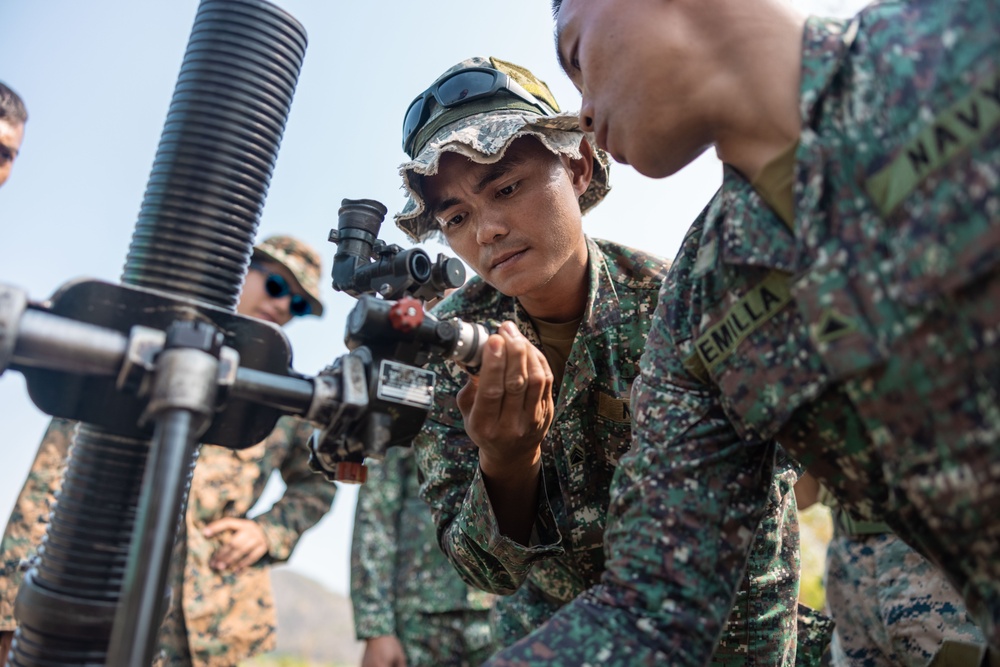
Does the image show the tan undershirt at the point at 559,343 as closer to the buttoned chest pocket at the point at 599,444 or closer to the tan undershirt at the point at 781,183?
the buttoned chest pocket at the point at 599,444

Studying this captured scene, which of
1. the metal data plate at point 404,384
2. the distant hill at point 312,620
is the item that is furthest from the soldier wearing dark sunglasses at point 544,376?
the distant hill at point 312,620

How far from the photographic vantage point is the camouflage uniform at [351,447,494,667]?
579 cm

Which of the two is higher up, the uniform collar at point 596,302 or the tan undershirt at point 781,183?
the uniform collar at point 596,302

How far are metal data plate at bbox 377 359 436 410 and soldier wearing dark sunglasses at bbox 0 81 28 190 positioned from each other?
3813 mm

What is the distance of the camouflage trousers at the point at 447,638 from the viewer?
5.77 meters

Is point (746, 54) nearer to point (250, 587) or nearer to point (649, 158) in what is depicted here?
point (649, 158)

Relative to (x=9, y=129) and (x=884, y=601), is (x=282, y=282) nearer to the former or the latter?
(x=9, y=129)

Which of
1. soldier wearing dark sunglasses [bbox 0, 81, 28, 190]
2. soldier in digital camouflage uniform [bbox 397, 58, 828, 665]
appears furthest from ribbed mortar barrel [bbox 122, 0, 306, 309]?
soldier wearing dark sunglasses [bbox 0, 81, 28, 190]

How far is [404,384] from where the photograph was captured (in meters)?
1.92

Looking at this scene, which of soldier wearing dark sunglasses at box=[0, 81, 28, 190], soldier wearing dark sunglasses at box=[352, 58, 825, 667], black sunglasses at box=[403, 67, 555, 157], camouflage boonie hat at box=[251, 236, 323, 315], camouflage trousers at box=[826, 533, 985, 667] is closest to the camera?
soldier wearing dark sunglasses at box=[352, 58, 825, 667]

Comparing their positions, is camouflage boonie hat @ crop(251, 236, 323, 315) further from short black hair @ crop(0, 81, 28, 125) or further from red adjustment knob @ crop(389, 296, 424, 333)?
red adjustment knob @ crop(389, 296, 424, 333)

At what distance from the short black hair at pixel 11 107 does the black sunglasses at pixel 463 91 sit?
261 centimetres

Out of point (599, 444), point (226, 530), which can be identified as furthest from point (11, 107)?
point (599, 444)

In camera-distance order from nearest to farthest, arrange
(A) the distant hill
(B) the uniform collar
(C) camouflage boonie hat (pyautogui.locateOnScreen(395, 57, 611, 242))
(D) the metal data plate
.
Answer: (D) the metal data plate < (C) camouflage boonie hat (pyautogui.locateOnScreen(395, 57, 611, 242)) < (B) the uniform collar < (A) the distant hill
